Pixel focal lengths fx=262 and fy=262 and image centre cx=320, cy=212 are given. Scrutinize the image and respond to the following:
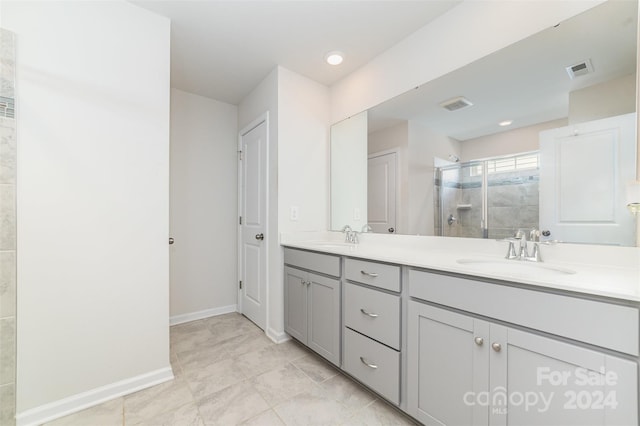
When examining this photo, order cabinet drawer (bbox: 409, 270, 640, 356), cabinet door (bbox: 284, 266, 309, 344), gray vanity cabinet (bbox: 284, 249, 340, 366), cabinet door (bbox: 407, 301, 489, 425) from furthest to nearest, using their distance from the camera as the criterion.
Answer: cabinet door (bbox: 284, 266, 309, 344), gray vanity cabinet (bbox: 284, 249, 340, 366), cabinet door (bbox: 407, 301, 489, 425), cabinet drawer (bbox: 409, 270, 640, 356)

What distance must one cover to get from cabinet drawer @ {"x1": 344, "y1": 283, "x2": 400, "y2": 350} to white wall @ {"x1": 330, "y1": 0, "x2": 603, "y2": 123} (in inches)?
59.2

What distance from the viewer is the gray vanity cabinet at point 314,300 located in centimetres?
178

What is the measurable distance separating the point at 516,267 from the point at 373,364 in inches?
36.4

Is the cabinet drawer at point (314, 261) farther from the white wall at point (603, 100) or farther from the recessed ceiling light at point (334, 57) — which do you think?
the recessed ceiling light at point (334, 57)

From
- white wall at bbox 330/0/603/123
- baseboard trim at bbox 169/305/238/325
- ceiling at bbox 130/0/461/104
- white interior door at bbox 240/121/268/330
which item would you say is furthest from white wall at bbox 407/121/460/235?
baseboard trim at bbox 169/305/238/325

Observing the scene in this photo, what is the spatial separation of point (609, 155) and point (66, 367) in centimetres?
298

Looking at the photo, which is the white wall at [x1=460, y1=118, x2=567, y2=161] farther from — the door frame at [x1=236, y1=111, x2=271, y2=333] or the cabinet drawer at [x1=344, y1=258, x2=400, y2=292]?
the door frame at [x1=236, y1=111, x2=271, y2=333]

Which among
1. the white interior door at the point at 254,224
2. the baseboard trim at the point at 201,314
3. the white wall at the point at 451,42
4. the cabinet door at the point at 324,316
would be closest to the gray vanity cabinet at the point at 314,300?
the cabinet door at the point at 324,316

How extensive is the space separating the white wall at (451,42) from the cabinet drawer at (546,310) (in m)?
1.35

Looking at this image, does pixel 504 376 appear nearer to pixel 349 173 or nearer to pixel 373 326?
pixel 373 326

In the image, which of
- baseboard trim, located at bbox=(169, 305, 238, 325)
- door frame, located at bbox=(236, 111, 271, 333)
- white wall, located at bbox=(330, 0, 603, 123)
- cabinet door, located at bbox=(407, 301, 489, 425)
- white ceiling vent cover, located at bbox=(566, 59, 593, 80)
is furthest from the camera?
baseboard trim, located at bbox=(169, 305, 238, 325)

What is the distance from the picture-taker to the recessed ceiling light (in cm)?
214

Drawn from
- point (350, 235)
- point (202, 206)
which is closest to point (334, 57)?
point (350, 235)

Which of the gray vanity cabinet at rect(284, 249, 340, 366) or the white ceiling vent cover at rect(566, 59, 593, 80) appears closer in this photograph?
the white ceiling vent cover at rect(566, 59, 593, 80)
